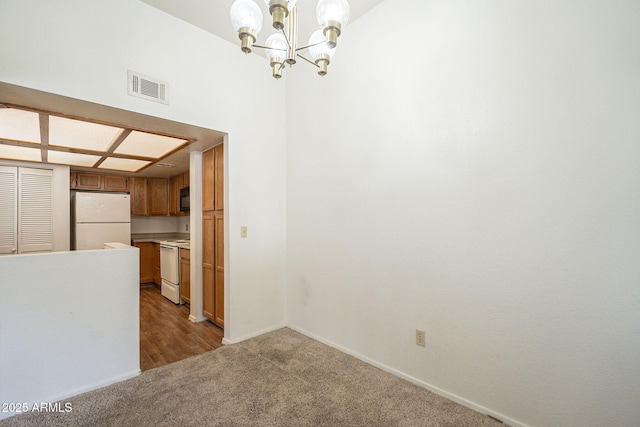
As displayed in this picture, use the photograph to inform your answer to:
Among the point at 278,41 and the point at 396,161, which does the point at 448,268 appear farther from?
the point at 278,41

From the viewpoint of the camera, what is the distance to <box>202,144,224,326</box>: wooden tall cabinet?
310 cm

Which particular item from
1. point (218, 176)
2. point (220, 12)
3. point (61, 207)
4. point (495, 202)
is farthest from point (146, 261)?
point (495, 202)

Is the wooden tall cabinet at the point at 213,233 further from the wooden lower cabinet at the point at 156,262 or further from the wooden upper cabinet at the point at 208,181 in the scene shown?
the wooden lower cabinet at the point at 156,262

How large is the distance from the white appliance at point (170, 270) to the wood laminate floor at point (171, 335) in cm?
22

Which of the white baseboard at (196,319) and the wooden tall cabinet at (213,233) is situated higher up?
the wooden tall cabinet at (213,233)

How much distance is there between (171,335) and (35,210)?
325 cm

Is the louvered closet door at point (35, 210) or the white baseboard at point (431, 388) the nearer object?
the white baseboard at point (431, 388)

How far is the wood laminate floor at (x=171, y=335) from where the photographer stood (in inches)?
100

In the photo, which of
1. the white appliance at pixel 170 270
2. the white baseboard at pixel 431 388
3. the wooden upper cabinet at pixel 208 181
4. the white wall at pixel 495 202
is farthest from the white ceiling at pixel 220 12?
the white baseboard at pixel 431 388

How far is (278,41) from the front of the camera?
1.72 meters

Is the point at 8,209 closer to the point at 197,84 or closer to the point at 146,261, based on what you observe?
the point at 146,261

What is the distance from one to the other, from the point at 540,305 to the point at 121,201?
611cm

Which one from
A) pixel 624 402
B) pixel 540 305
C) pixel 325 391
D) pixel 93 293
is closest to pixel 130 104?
pixel 93 293

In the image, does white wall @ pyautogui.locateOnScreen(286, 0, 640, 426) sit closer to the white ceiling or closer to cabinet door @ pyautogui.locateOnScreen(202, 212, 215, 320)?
the white ceiling
